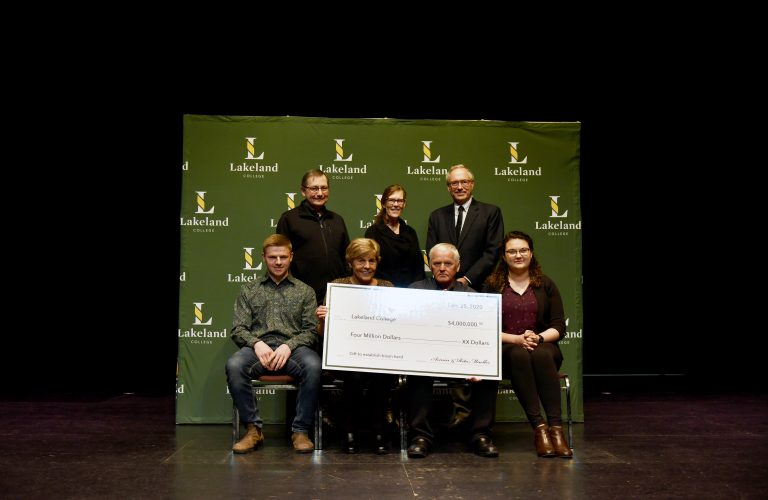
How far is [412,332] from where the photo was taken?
13.0ft

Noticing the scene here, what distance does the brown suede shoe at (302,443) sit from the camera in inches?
156

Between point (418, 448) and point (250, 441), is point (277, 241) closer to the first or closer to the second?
point (250, 441)

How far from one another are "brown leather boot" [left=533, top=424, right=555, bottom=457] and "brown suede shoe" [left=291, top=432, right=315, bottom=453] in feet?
4.01

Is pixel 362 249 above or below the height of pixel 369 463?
above

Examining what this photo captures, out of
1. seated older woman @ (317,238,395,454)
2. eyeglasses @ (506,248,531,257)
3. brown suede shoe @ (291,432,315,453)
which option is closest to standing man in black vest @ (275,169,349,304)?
seated older woman @ (317,238,395,454)

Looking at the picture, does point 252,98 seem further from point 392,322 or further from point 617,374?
point 617,374

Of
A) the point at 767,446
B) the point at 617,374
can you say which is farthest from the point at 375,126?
the point at 617,374

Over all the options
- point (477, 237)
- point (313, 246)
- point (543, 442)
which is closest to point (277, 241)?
point (313, 246)

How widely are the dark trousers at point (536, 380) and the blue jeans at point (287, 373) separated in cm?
109

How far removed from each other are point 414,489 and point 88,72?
17.4 feet

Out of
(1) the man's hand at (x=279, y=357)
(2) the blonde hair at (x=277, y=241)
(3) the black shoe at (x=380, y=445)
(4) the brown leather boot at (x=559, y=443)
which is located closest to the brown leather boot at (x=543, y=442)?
(4) the brown leather boot at (x=559, y=443)

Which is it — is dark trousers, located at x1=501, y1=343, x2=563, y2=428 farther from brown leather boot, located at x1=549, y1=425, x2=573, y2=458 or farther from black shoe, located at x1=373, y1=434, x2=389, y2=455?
black shoe, located at x1=373, y1=434, x2=389, y2=455

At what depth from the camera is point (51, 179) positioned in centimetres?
721

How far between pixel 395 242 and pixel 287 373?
1.05 m
